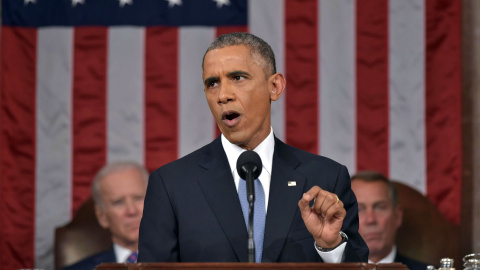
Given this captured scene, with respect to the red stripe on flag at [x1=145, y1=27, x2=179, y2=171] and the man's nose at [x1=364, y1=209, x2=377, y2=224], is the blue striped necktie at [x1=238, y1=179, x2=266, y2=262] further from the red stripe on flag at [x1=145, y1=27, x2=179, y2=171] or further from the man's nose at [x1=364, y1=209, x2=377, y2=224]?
the red stripe on flag at [x1=145, y1=27, x2=179, y2=171]

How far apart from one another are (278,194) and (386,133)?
2836mm

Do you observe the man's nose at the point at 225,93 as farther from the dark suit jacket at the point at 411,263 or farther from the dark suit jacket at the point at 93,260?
the dark suit jacket at the point at 411,263

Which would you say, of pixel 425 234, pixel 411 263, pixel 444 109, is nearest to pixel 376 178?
pixel 425 234

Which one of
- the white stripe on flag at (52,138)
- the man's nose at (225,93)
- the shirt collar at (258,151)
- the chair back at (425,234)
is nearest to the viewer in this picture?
the man's nose at (225,93)

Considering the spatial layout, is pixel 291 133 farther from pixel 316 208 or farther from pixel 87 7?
pixel 316 208

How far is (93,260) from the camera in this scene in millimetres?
4836

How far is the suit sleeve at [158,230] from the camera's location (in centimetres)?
239

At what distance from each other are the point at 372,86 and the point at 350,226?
2853 mm

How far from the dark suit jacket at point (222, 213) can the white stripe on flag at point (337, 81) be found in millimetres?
2531

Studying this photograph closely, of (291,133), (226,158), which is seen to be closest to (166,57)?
(291,133)

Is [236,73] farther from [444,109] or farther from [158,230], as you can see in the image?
[444,109]

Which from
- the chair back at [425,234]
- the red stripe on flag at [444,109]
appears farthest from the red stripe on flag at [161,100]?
the red stripe on flag at [444,109]

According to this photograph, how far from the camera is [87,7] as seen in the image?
207 inches

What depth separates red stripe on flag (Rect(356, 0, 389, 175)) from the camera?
16.9 ft
